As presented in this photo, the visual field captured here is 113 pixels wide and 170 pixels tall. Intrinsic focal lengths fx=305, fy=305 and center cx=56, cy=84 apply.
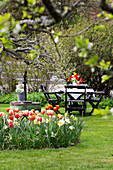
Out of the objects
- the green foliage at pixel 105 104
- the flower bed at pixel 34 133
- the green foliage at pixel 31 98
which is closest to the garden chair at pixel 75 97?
the green foliage at pixel 105 104

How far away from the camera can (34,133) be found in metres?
5.15

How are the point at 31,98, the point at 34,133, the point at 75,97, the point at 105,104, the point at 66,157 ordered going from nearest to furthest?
the point at 66,157, the point at 34,133, the point at 75,97, the point at 105,104, the point at 31,98

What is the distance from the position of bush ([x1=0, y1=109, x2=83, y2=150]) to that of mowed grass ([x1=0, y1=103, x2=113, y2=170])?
5.3 inches

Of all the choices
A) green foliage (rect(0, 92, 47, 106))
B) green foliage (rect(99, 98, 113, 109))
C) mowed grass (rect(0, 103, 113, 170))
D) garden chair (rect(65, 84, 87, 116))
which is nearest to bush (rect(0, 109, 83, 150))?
mowed grass (rect(0, 103, 113, 170))

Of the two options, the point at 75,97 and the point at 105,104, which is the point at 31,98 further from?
the point at 75,97

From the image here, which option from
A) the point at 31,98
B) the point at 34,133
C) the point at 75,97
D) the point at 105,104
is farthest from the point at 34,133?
the point at 31,98

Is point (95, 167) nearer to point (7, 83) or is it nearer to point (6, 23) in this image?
point (6, 23)

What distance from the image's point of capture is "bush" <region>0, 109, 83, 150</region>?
5117mm

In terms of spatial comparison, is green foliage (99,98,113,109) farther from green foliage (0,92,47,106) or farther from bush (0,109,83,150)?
bush (0,109,83,150)

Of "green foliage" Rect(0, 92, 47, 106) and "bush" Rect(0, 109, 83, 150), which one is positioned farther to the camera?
"green foliage" Rect(0, 92, 47, 106)

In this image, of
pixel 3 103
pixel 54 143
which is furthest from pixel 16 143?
pixel 3 103

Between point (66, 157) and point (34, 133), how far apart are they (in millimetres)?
702

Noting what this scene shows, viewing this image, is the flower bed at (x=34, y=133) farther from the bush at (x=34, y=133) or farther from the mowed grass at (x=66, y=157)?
the mowed grass at (x=66, y=157)

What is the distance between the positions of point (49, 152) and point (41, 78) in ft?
30.3
